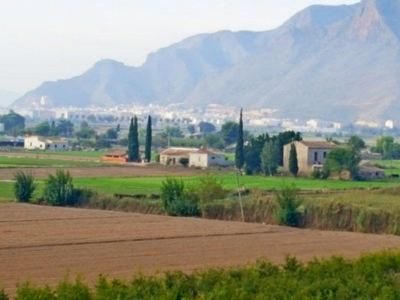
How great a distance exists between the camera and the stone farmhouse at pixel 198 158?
9032 centimetres

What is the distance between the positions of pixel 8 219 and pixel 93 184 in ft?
73.1

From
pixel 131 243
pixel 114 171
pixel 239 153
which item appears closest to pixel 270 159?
pixel 239 153

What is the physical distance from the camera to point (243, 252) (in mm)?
34000

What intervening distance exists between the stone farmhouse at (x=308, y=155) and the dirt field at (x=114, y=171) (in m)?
7.42

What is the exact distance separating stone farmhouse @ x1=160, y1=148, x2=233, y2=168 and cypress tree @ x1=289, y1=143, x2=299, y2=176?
34.5 ft

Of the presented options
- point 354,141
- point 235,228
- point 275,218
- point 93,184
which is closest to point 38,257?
point 235,228

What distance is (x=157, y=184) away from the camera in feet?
218

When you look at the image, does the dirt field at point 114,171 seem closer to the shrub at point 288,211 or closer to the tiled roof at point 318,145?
the tiled roof at point 318,145

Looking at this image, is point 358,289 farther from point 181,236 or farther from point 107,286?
point 181,236

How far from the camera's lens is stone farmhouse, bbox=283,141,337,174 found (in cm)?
8300

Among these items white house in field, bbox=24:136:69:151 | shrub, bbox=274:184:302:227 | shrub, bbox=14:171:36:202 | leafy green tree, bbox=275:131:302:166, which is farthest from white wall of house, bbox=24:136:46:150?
shrub, bbox=274:184:302:227

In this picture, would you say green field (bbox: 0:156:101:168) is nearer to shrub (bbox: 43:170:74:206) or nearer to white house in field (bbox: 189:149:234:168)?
white house in field (bbox: 189:149:234:168)

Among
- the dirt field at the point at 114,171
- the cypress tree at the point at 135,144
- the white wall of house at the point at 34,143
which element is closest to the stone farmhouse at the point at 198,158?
the cypress tree at the point at 135,144

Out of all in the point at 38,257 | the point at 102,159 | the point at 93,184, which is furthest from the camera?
the point at 102,159
